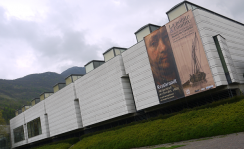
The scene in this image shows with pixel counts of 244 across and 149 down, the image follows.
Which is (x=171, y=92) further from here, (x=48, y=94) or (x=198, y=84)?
(x=48, y=94)

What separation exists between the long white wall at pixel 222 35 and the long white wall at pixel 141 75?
22.2ft

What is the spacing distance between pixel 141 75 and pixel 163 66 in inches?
137

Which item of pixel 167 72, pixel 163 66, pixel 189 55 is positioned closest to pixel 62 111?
pixel 163 66

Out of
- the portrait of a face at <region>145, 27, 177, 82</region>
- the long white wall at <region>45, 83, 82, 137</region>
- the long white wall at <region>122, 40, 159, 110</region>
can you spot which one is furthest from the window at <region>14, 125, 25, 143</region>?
the portrait of a face at <region>145, 27, 177, 82</region>

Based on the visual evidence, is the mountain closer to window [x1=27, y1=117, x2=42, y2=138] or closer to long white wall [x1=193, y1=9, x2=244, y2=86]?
window [x1=27, y1=117, x2=42, y2=138]

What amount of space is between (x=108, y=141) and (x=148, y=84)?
25.3ft

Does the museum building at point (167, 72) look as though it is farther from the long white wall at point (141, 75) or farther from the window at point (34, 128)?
the window at point (34, 128)

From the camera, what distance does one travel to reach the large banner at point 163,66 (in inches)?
841

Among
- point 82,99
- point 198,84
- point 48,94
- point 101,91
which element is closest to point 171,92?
point 198,84

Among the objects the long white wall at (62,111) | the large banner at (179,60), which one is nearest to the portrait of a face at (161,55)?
the large banner at (179,60)

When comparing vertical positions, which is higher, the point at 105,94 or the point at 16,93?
the point at 16,93

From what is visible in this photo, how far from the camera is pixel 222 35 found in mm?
22844

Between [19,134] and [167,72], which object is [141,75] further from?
[19,134]

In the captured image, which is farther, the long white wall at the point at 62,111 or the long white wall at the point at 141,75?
the long white wall at the point at 62,111
